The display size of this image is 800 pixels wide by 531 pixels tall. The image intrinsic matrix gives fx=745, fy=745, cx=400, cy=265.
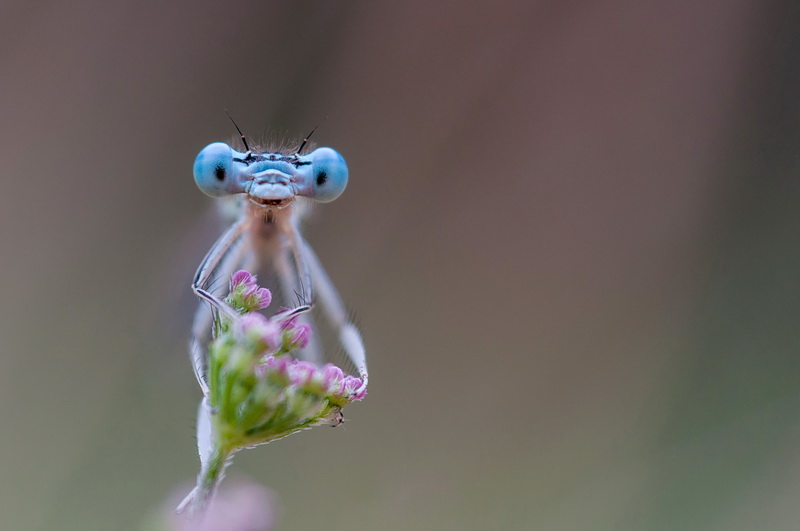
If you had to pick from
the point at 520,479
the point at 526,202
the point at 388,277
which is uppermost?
the point at 526,202

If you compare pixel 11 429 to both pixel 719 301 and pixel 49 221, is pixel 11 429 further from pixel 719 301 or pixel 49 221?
pixel 719 301

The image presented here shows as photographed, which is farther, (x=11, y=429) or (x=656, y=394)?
(x=656, y=394)

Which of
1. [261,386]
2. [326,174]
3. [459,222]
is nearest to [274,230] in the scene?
[326,174]

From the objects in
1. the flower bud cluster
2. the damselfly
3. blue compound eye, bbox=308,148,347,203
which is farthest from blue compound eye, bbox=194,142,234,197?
the flower bud cluster

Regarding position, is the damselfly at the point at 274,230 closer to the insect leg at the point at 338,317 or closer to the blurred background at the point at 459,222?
the insect leg at the point at 338,317

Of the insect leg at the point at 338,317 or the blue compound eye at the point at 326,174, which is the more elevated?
the blue compound eye at the point at 326,174

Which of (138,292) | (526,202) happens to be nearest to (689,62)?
(526,202)

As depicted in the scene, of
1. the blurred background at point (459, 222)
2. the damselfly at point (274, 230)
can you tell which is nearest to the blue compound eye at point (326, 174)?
the damselfly at point (274, 230)

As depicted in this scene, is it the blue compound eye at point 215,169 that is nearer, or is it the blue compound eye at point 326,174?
the blue compound eye at point 215,169
